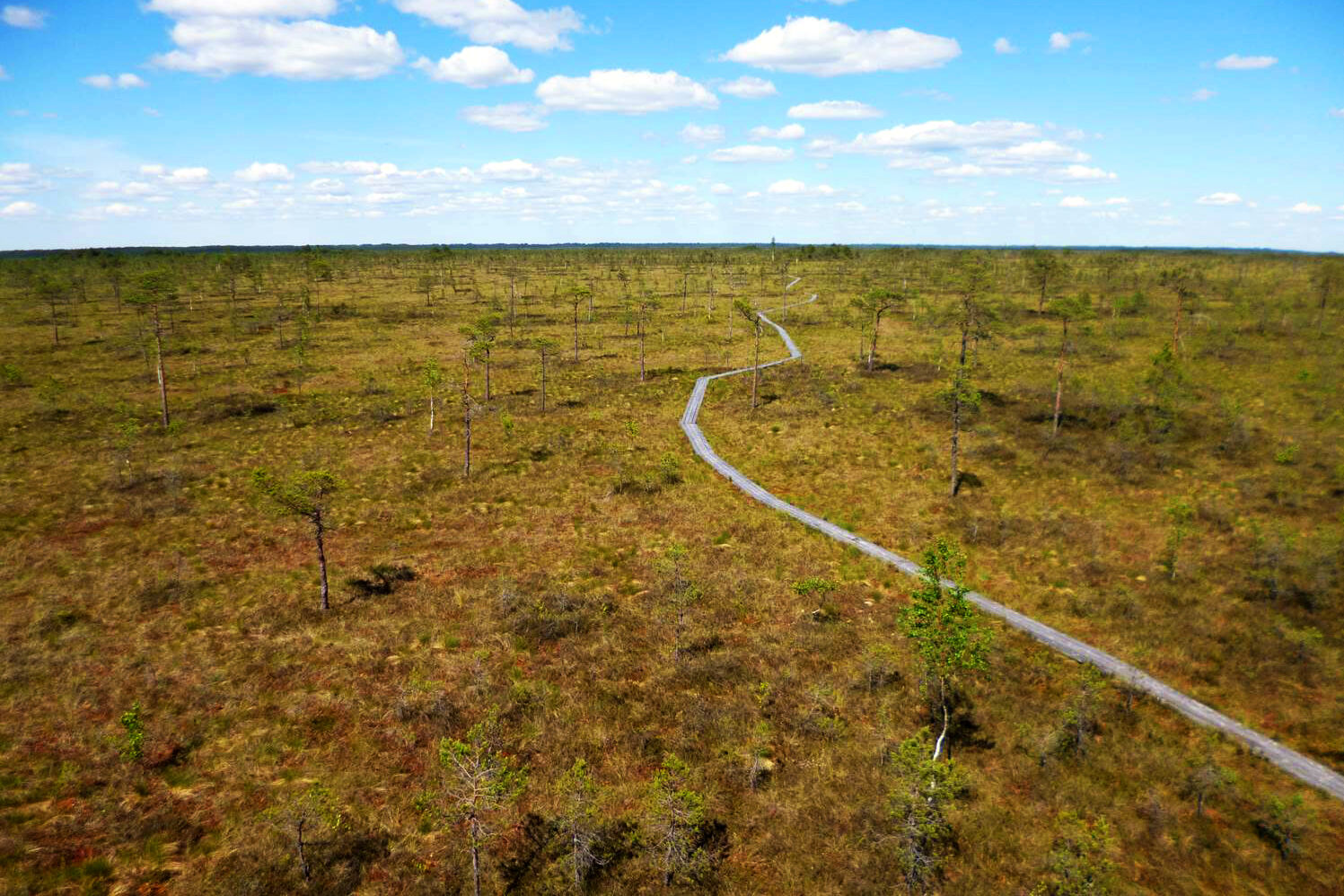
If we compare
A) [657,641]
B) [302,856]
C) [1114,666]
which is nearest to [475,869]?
[302,856]

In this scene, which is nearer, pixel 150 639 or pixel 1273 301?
pixel 150 639

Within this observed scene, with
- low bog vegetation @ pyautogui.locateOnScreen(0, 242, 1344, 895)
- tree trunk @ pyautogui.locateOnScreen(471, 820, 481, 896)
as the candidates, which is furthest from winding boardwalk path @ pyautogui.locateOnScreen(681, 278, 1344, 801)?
tree trunk @ pyautogui.locateOnScreen(471, 820, 481, 896)

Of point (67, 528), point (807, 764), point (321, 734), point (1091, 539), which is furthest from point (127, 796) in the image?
point (1091, 539)

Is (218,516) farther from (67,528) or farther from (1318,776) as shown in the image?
(1318,776)

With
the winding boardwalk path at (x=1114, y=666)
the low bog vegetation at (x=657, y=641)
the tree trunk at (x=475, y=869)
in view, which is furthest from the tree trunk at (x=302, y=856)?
the winding boardwalk path at (x=1114, y=666)

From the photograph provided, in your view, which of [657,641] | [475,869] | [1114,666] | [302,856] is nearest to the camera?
[475,869]

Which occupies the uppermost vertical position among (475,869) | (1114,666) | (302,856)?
(475,869)

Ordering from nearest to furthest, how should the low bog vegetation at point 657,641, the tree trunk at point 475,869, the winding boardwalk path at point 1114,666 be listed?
the tree trunk at point 475,869 → the low bog vegetation at point 657,641 → the winding boardwalk path at point 1114,666

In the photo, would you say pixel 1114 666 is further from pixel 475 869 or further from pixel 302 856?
pixel 302 856

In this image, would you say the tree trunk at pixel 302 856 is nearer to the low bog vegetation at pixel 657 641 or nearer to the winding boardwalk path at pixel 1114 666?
the low bog vegetation at pixel 657 641

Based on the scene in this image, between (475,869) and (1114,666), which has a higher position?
(475,869)

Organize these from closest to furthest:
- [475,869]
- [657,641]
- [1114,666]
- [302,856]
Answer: [475,869] → [302,856] → [1114,666] → [657,641]
